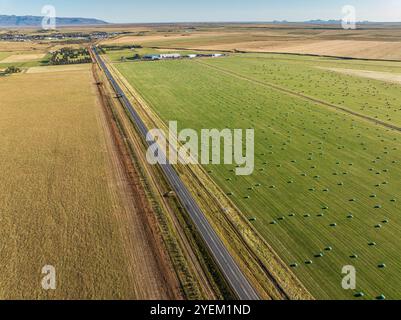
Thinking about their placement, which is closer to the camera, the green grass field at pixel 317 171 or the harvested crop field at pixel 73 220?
the harvested crop field at pixel 73 220

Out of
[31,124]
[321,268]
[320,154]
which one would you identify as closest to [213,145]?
[320,154]

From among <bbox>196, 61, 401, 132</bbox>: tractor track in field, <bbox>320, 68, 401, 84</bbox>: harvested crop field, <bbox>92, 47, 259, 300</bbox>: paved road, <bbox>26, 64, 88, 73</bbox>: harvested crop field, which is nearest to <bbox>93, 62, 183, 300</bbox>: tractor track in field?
<bbox>92, 47, 259, 300</bbox>: paved road

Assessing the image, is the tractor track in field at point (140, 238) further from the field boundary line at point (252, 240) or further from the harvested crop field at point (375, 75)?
the harvested crop field at point (375, 75)

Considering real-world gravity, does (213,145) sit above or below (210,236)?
above

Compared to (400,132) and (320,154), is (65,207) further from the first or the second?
(400,132)

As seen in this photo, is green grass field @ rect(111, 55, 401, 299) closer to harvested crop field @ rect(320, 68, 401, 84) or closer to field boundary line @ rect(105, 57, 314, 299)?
field boundary line @ rect(105, 57, 314, 299)

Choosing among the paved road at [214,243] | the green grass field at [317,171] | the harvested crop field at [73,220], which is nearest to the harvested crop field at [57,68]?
the green grass field at [317,171]

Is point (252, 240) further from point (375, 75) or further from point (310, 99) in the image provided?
point (375, 75)
